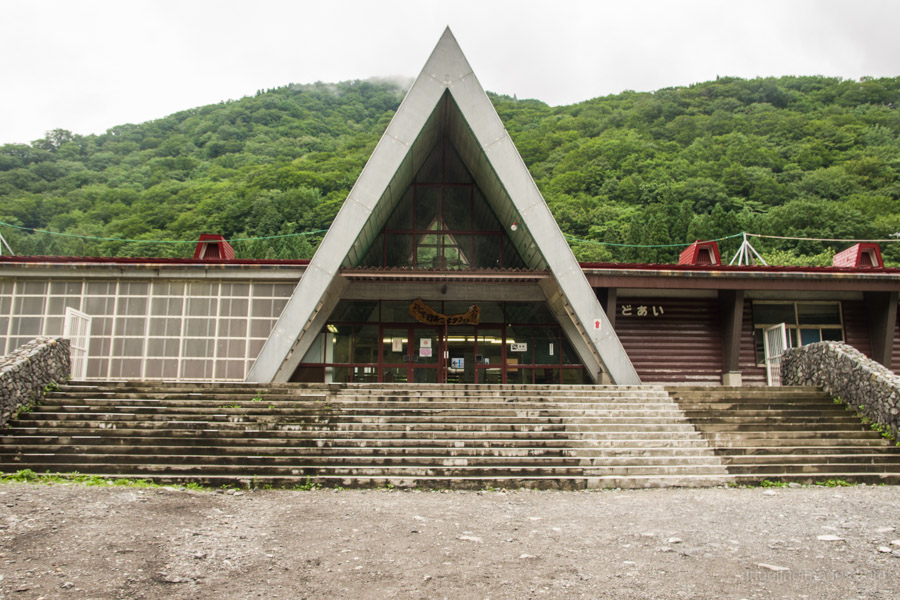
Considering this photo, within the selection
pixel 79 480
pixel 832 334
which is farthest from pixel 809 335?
pixel 79 480

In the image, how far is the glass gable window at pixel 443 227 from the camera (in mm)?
17938

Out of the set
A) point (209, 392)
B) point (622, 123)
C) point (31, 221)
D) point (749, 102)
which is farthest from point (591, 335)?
point (749, 102)

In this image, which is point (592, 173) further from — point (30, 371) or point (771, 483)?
point (30, 371)

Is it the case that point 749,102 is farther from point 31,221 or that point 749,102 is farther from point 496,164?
point 31,221

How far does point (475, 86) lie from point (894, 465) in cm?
1158

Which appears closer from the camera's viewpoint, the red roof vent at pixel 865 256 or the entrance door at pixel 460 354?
the entrance door at pixel 460 354

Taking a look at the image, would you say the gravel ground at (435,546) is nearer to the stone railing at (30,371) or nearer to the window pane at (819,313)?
the stone railing at (30,371)

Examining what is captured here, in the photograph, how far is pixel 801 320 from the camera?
1806 cm

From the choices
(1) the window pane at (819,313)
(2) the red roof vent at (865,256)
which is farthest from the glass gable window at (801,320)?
(2) the red roof vent at (865,256)

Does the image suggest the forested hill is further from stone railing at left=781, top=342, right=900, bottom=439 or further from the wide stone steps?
stone railing at left=781, top=342, right=900, bottom=439

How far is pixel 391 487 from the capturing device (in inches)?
352

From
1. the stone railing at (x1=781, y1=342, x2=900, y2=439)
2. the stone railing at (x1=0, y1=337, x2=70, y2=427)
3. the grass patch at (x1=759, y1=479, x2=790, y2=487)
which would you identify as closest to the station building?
the stone railing at (x1=0, y1=337, x2=70, y2=427)

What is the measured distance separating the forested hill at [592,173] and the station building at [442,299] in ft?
86.0

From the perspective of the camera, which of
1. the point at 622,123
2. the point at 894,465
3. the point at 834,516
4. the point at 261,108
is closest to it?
the point at 834,516
